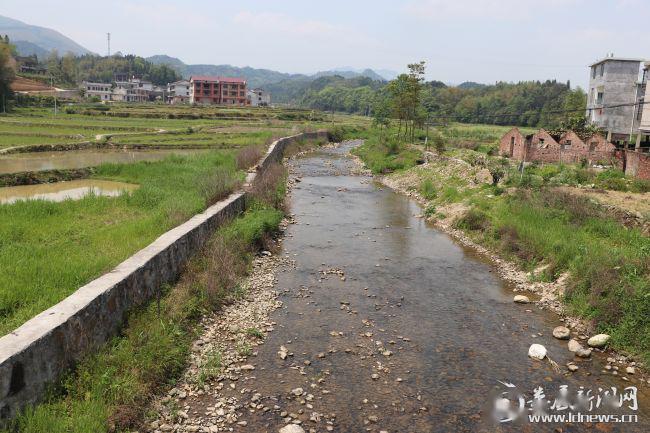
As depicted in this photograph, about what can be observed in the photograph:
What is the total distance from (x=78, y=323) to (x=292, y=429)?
3.17m

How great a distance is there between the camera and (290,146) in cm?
4212

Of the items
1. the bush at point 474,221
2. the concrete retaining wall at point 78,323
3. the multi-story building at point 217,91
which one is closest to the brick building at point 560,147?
the bush at point 474,221

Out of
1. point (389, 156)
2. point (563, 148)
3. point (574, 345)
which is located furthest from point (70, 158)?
point (563, 148)

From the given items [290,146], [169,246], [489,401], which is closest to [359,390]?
[489,401]

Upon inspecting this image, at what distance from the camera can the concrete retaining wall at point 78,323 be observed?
5.38m

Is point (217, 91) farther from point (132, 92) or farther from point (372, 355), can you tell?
point (372, 355)

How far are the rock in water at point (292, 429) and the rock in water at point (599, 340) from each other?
614cm

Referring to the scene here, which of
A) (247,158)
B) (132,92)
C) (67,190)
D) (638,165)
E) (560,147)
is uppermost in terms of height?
(132,92)

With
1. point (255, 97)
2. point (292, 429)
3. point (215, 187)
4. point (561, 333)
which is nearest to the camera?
point (292, 429)

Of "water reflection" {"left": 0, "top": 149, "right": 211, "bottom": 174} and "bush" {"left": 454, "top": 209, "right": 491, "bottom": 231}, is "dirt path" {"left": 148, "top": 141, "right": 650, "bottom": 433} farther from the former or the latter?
"water reflection" {"left": 0, "top": 149, "right": 211, "bottom": 174}

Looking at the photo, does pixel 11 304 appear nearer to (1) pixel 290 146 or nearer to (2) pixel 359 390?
(2) pixel 359 390

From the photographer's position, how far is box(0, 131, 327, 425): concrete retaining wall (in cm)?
538

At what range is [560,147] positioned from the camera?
31.1 m

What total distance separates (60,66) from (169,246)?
127 meters
